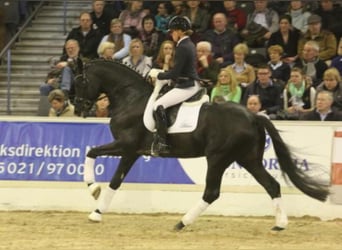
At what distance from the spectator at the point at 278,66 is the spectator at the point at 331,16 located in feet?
4.53

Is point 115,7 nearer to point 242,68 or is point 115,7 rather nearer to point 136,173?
point 242,68

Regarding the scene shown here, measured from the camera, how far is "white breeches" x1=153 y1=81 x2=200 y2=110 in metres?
12.4

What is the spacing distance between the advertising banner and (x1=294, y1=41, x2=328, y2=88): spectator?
7.67ft

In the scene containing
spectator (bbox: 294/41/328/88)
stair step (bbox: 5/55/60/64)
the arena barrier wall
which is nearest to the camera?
the arena barrier wall

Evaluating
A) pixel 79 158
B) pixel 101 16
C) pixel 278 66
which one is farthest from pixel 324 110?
A: pixel 101 16

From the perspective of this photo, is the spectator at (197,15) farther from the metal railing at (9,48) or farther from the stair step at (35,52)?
the metal railing at (9,48)

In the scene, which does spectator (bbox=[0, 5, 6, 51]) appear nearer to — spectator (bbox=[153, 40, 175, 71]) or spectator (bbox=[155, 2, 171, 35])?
spectator (bbox=[155, 2, 171, 35])

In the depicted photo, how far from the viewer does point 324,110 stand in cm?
1448

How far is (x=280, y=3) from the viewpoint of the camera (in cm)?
1862

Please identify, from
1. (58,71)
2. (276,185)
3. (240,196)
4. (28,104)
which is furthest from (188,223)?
(28,104)

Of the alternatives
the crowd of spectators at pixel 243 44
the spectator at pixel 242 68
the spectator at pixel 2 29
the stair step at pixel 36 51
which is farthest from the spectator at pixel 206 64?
the spectator at pixel 2 29

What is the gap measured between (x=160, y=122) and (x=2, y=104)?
7231mm

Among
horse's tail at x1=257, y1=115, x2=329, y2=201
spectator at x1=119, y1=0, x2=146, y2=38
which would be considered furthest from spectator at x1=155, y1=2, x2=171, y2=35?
horse's tail at x1=257, y1=115, x2=329, y2=201

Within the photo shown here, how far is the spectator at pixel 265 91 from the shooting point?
15391mm
